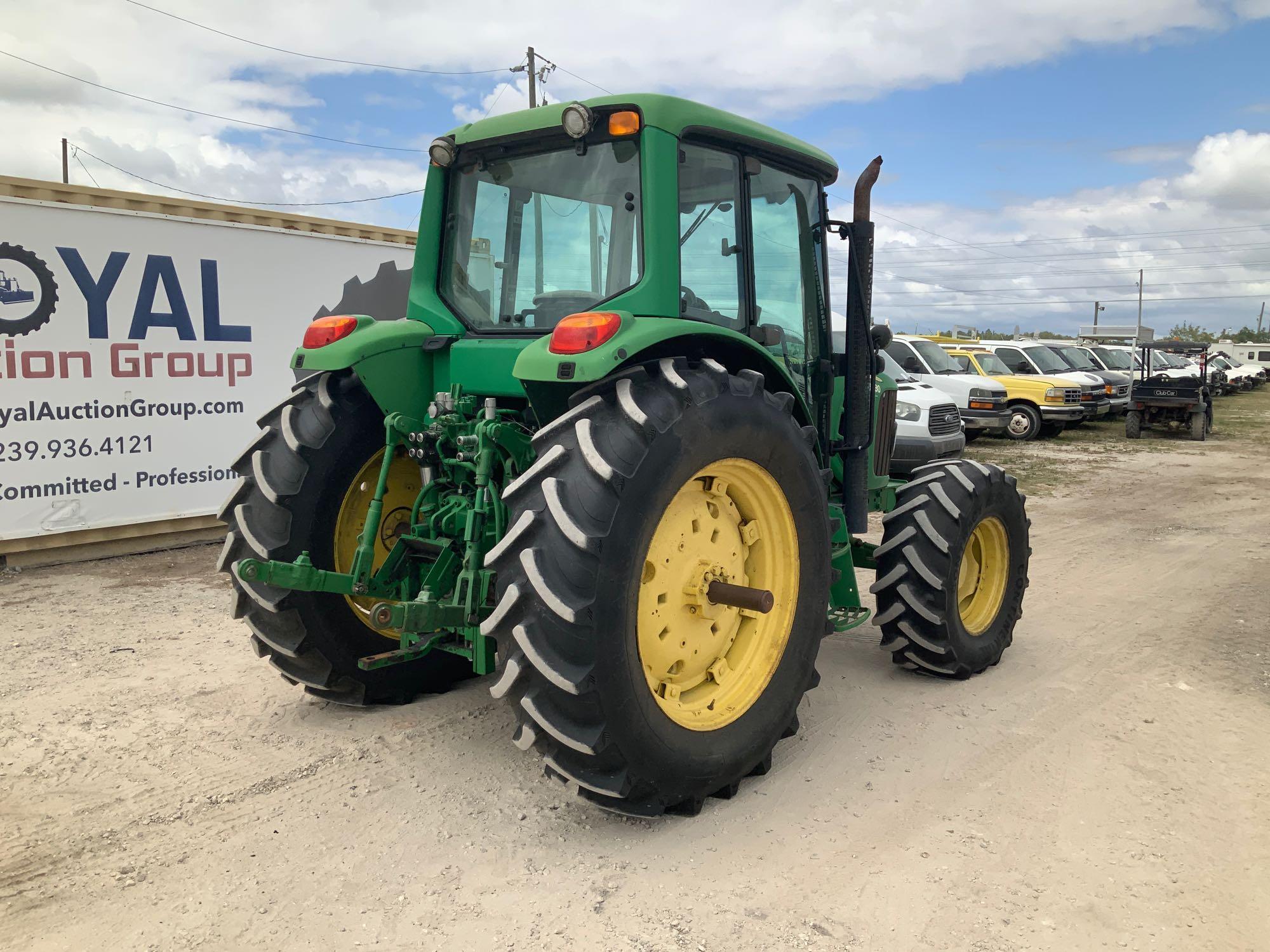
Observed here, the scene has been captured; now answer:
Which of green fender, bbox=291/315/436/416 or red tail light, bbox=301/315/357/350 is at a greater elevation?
red tail light, bbox=301/315/357/350

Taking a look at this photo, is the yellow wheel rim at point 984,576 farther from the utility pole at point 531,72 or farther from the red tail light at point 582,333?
the utility pole at point 531,72

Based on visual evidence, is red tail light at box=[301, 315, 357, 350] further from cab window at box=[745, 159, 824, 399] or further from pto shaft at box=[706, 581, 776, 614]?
pto shaft at box=[706, 581, 776, 614]

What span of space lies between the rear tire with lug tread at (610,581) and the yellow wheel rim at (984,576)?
2186mm

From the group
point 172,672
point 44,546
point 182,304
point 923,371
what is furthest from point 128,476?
point 923,371

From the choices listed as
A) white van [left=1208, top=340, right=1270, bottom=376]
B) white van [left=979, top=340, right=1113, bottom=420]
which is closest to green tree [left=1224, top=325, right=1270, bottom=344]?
Result: white van [left=1208, top=340, right=1270, bottom=376]

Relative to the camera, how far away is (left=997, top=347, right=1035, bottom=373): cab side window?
68.7ft

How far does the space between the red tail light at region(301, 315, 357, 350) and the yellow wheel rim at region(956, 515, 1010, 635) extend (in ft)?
10.9

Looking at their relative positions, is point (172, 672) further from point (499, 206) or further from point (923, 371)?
point (923, 371)

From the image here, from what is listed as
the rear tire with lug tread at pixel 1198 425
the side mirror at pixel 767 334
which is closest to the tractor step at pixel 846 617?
the side mirror at pixel 767 334

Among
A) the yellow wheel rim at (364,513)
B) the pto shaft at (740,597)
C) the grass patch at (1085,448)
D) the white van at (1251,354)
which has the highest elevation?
the white van at (1251,354)

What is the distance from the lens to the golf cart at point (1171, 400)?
765 inches

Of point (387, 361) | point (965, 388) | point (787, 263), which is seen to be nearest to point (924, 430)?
point (965, 388)

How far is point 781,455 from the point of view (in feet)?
12.0

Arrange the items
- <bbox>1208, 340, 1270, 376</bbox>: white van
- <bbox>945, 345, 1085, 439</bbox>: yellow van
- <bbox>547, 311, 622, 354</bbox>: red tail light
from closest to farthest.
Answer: <bbox>547, 311, 622, 354</bbox>: red tail light, <bbox>945, 345, 1085, 439</bbox>: yellow van, <bbox>1208, 340, 1270, 376</bbox>: white van
